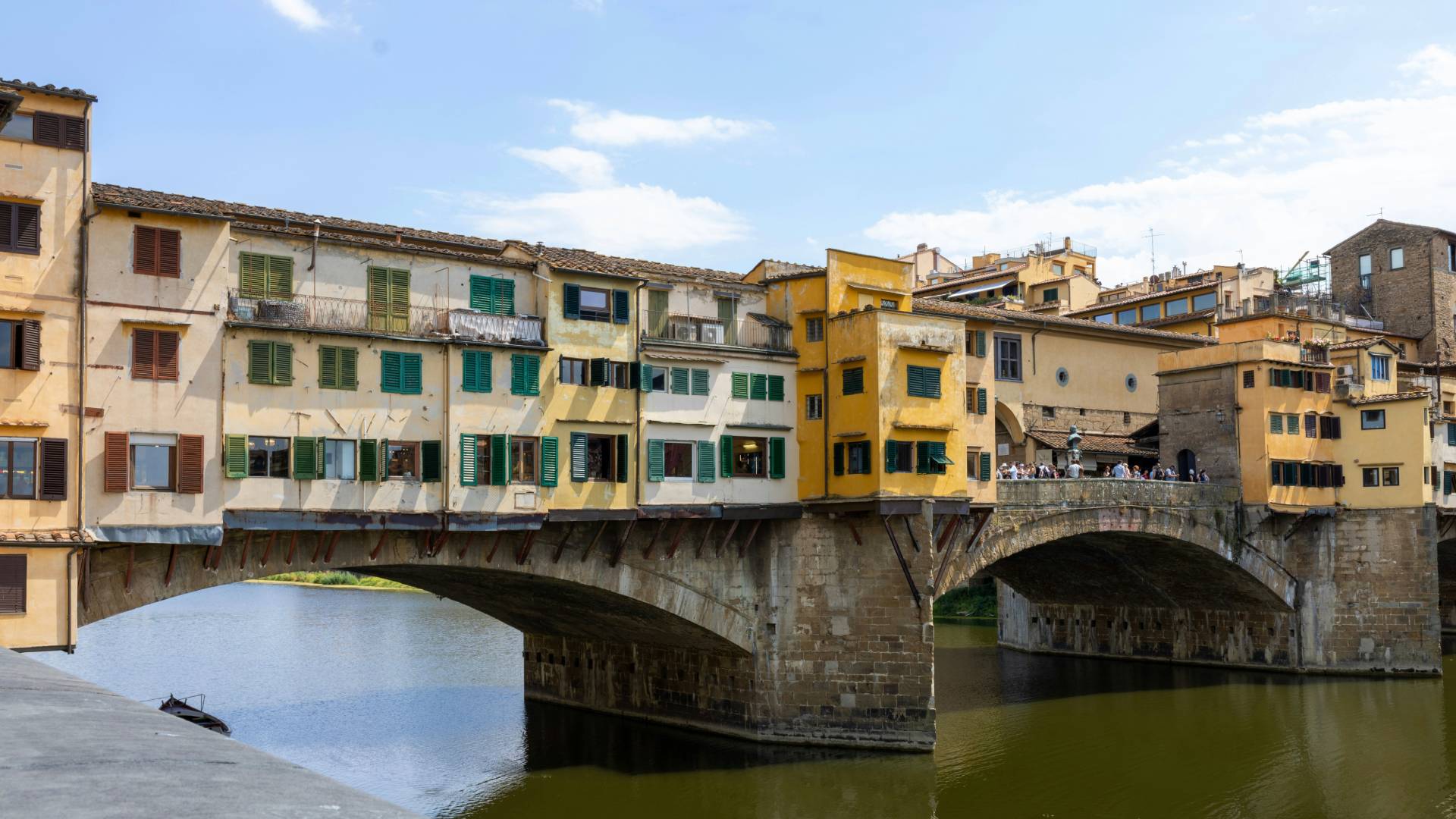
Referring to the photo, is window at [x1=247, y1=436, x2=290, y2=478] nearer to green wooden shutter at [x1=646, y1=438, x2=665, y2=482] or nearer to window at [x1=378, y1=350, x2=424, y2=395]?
window at [x1=378, y1=350, x2=424, y2=395]

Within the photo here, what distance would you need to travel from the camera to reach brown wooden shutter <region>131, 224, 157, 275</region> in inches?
1107

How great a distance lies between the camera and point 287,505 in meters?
29.7

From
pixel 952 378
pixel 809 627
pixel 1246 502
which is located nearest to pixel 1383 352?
pixel 1246 502

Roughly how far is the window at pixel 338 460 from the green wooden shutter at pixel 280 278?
11.8 ft

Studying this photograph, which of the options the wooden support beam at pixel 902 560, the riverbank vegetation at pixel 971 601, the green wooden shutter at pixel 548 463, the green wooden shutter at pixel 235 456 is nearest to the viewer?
the green wooden shutter at pixel 235 456

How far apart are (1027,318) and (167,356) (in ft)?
110

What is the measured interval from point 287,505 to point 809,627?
15117 mm

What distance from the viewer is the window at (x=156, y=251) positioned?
92.3ft

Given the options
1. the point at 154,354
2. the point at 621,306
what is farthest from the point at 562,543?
the point at 154,354

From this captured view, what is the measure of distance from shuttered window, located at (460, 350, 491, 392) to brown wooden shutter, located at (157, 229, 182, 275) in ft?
23.1

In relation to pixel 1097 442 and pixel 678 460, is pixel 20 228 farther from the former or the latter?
pixel 1097 442

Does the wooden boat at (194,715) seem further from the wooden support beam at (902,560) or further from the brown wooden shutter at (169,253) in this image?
the wooden support beam at (902,560)

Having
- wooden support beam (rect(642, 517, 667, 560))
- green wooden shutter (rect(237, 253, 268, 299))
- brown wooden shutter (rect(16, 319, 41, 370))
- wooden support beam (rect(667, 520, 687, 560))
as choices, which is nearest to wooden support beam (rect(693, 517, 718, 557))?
wooden support beam (rect(667, 520, 687, 560))

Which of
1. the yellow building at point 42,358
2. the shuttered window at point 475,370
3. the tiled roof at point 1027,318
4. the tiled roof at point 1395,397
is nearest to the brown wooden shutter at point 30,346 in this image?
the yellow building at point 42,358
